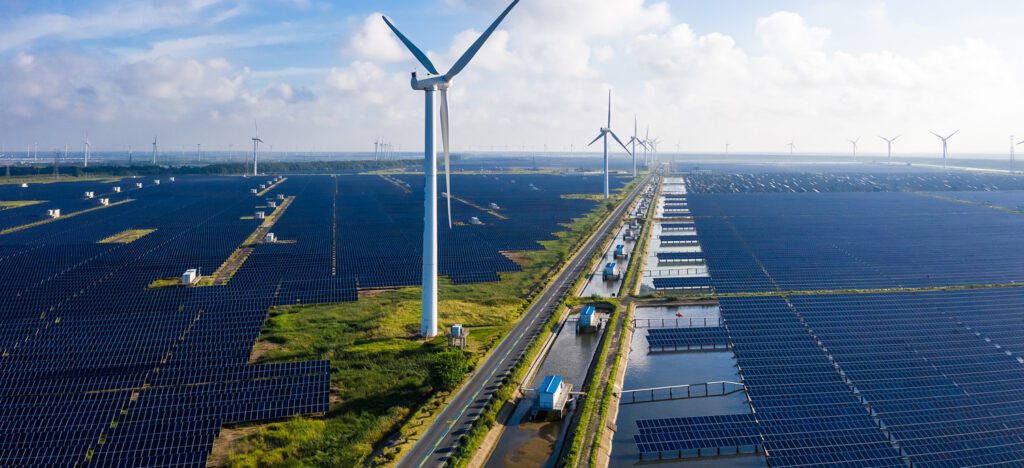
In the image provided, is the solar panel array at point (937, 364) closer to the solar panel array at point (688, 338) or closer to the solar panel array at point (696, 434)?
the solar panel array at point (688, 338)

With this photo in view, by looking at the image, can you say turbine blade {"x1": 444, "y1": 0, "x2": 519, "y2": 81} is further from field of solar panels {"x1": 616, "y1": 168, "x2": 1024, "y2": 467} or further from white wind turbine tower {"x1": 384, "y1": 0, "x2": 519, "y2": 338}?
field of solar panels {"x1": 616, "y1": 168, "x2": 1024, "y2": 467}

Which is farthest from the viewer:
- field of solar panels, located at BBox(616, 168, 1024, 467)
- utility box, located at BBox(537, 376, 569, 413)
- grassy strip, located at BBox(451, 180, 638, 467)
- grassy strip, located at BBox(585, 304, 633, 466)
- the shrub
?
the shrub

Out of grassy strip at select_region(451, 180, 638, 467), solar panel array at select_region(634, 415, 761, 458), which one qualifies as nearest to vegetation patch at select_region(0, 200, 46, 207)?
grassy strip at select_region(451, 180, 638, 467)

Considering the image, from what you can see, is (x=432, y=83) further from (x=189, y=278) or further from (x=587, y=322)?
(x=189, y=278)

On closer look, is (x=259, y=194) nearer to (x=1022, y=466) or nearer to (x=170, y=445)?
(x=170, y=445)

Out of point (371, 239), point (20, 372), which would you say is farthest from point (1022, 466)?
point (371, 239)


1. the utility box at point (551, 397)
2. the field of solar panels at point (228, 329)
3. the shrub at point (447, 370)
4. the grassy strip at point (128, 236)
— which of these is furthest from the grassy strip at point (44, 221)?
the utility box at point (551, 397)
